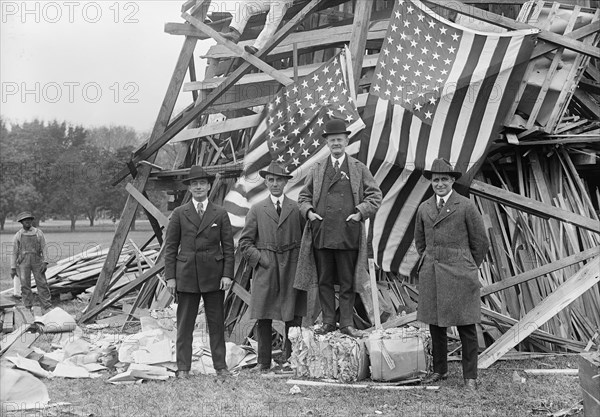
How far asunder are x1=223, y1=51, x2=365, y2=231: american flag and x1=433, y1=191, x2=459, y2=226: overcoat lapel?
186 centimetres

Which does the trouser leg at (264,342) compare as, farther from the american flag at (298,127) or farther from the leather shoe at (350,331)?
the american flag at (298,127)

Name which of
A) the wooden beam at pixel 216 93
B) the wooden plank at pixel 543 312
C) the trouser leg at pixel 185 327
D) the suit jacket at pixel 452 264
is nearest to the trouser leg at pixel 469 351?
the suit jacket at pixel 452 264

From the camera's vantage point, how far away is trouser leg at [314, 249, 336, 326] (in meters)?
7.86

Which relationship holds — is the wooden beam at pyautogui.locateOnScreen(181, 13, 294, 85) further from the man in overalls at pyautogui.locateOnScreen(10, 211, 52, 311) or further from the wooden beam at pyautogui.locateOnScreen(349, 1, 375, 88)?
the man in overalls at pyautogui.locateOnScreen(10, 211, 52, 311)

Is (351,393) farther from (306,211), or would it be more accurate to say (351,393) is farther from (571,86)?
(571,86)

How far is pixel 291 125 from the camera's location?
945 centimetres

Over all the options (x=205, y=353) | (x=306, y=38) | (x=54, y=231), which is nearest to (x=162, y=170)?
(x=306, y=38)

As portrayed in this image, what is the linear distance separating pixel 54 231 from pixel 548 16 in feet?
138

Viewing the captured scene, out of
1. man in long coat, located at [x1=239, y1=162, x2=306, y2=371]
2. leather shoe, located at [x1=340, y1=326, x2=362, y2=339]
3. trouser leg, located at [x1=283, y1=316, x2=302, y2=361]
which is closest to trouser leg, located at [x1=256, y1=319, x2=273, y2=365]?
man in long coat, located at [x1=239, y1=162, x2=306, y2=371]

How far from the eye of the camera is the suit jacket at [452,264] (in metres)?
7.23

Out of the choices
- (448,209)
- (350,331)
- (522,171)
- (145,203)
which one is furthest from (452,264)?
(145,203)

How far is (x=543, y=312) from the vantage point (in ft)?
26.7

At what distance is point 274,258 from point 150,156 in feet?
13.9

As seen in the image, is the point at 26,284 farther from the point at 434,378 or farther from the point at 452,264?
the point at 452,264
